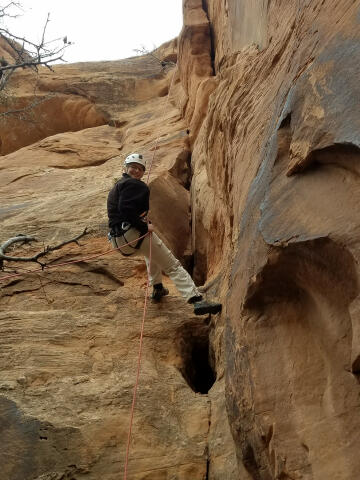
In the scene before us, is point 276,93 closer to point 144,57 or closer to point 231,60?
point 231,60

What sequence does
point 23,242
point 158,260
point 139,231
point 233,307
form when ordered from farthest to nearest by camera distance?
1. point 23,242
2. point 158,260
3. point 139,231
4. point 233,307

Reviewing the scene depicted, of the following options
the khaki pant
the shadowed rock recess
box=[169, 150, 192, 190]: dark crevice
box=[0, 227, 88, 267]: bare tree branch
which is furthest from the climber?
box=[169, 150, 192, 190]: dark crevice

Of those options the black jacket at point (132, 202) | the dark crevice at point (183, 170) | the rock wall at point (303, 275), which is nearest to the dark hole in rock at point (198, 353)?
the black jacket at point (132, 202)

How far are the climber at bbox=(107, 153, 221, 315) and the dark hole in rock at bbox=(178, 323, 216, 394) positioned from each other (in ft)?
1.09

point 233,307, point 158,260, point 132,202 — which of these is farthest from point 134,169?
point 233,307

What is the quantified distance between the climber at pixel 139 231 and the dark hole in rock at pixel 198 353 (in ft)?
1.09

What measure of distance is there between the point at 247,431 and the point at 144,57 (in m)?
15.5

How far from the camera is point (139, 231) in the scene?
6.16 m

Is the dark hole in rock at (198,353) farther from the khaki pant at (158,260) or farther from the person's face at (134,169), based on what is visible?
the person's face at (134,169)

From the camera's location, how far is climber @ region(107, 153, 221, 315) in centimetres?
607

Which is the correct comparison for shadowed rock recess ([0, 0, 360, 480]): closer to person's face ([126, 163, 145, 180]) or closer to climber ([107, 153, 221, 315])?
climber ([107, 153, 221, 315])

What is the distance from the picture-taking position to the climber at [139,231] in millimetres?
6074

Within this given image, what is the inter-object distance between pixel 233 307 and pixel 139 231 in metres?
2.15

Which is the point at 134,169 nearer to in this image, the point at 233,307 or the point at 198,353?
the point at 198,353
